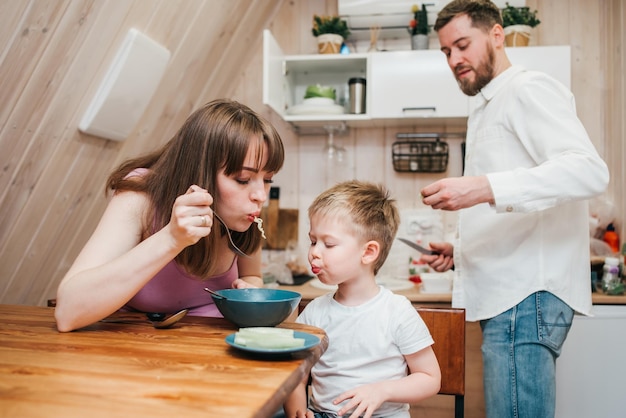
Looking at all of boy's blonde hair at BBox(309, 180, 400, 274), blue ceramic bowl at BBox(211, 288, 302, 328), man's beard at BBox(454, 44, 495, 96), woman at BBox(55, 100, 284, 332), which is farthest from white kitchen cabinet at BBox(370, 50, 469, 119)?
blue ceramic bowl at BBox(211, 288, 302, 328)

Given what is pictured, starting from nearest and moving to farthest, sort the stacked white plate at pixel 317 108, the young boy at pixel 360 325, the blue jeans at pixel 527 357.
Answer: the young boy at pixel 360 325 < the blue jeans at pixel 527 357 < the stacked white plate at pixel 317 108

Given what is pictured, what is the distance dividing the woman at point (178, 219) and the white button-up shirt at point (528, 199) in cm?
65

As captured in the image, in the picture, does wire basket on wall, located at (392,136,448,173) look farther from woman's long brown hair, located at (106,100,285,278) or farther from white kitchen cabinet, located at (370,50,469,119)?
woman's long brown hair, located at (106,100,285,278)

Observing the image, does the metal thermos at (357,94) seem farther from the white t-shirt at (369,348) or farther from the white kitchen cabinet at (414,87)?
the white t-shirt at (369,348)

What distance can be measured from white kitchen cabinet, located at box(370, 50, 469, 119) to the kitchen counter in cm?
85

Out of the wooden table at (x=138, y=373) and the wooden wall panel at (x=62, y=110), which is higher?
the wooden wall panel at (x=62, y=110)

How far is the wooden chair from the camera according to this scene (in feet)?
4.35

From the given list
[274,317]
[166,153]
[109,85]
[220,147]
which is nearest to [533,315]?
[274,317]

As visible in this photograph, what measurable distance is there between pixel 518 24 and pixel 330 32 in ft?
3.04

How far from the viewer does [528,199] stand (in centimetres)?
138

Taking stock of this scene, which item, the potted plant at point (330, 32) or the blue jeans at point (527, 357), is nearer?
the blue jeans at point (527, 357)

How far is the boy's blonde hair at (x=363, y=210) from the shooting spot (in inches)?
51.4

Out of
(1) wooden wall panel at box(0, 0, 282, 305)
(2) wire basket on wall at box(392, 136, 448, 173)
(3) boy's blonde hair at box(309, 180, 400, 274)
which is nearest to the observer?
(3) boy's blonde hair at box(309, 180, 400, 274)

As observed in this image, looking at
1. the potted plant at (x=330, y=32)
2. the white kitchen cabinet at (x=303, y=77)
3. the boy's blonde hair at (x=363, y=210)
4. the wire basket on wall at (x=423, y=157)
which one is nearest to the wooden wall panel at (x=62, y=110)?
the white kitchen cabinet at (x=303, y=77)
